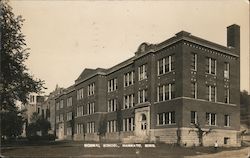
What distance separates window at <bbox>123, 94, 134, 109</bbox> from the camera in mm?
37844

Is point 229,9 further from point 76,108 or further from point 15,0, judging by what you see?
point 76,108

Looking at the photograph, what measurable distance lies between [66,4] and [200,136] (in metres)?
18.0

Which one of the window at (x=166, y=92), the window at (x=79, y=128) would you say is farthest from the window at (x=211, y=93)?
the window at (x=79, y=128)

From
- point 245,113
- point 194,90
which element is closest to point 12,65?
point 194,90

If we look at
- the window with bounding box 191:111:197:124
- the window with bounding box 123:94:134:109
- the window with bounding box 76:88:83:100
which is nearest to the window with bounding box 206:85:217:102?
the window with bounding box 191:111:197:124

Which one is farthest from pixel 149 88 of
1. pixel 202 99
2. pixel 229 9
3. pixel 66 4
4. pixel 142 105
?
pixel 66 4

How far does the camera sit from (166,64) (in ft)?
102

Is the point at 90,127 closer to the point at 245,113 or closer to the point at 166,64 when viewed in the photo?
the point at 166,64

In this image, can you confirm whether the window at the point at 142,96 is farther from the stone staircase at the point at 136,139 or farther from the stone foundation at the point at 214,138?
the stone foundation at the point at 214,138

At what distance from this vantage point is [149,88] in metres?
33.1

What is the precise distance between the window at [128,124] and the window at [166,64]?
7.73 metres

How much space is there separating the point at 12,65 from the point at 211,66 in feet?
60.4

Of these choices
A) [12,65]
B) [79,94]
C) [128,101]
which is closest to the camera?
[12,65]

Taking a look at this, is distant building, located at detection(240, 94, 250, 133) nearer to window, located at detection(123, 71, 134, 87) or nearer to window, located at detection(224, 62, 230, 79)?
window, located at detection(224, 62, 230, 79)
